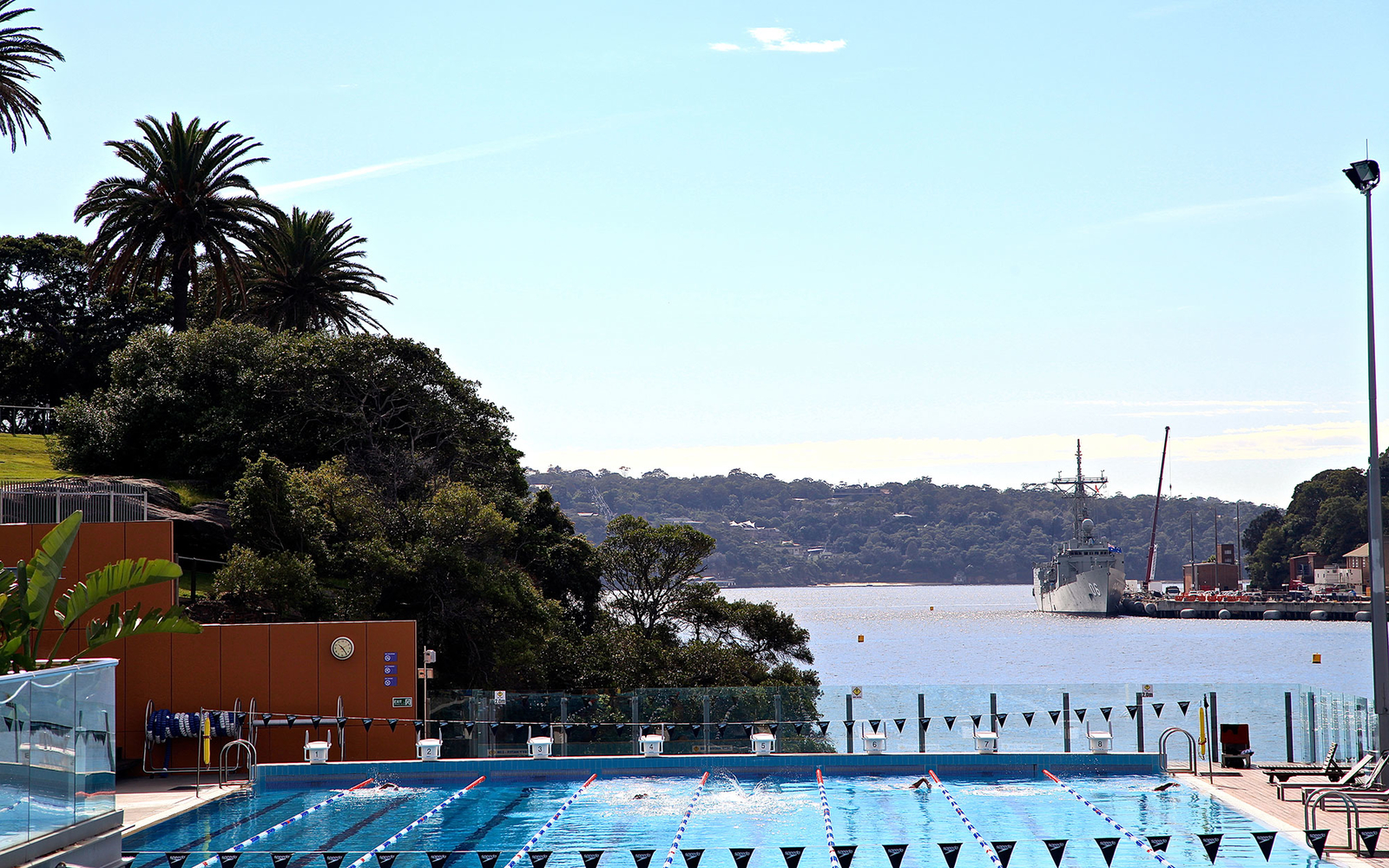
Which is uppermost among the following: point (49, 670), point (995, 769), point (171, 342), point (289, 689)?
point (171, 342)

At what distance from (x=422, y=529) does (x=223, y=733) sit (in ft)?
39.8

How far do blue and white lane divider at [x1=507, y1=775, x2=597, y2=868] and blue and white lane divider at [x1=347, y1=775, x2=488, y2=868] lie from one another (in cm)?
173

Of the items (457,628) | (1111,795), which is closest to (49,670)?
(1111,795)

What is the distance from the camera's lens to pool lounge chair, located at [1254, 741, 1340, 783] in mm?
17266

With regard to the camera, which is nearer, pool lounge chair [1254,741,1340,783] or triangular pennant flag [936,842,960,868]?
triangular pennant flag [936,842,960,868]

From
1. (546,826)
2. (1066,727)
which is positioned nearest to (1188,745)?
(1066,727)

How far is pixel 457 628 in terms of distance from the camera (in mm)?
32500

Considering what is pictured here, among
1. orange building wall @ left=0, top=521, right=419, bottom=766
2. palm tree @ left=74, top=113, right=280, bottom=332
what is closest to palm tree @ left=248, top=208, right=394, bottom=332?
palm tree @ left=74, top=113, right=280, bottom=332

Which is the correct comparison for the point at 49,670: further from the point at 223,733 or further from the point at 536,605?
the point at 536,605

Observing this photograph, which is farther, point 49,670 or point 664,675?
point 664,675

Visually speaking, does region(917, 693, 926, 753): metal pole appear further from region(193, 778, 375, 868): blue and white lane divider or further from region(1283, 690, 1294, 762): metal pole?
region(193, 778, 375, 868): blue and white lane divider

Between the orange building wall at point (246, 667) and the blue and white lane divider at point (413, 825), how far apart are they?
171cm

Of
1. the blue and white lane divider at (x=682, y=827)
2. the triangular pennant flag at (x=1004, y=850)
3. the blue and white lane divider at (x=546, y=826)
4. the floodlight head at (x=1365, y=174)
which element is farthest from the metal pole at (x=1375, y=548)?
the blue and white lane divider at (x=546, y=826)

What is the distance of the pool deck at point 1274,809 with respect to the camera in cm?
1352
